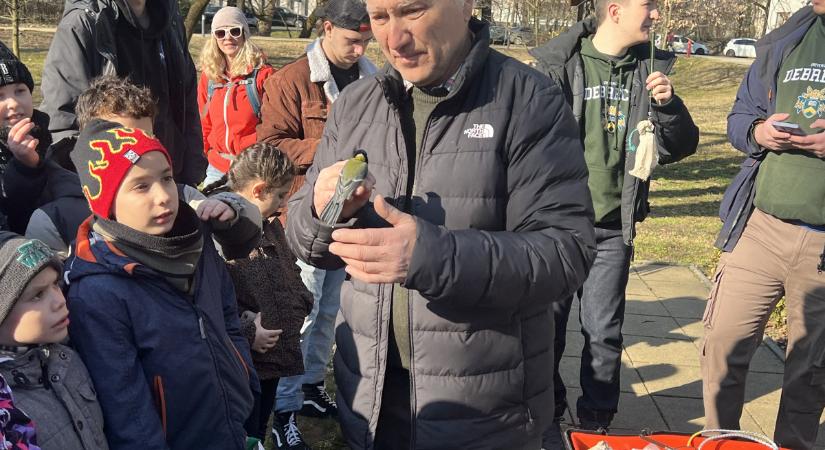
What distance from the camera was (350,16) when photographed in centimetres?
400

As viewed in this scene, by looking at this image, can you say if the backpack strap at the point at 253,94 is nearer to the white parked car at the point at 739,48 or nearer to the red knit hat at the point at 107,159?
the red knit hat at the point at 107,159

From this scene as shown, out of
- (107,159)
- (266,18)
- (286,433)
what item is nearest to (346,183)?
(107,159)

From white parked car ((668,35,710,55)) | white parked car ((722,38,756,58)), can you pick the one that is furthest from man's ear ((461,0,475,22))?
white parked car ((722,38,756,58))

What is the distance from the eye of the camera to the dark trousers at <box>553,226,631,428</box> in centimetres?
392

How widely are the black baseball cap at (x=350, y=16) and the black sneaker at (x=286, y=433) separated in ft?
6.49

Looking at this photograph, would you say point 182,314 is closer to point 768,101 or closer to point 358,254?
point 358,254

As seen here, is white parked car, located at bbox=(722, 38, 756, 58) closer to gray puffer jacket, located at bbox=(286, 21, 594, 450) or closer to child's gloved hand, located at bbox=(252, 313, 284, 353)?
child's gloved hand, located at bbox=(252, 313, 284, 353)

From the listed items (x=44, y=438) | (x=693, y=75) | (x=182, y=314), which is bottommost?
(x=693, y=75)

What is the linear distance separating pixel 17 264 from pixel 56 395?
0.35 m

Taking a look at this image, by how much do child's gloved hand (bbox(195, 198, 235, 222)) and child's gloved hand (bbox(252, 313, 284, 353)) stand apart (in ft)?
2.01

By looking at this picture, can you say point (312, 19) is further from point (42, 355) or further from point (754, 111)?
point (42, 355)

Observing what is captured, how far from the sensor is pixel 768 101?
3596 mm

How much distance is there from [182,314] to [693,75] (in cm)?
2971

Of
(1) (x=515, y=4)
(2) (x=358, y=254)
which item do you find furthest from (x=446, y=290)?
(1) (x=515, y=4)
